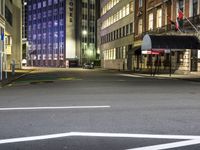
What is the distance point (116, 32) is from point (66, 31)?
46.3 meters

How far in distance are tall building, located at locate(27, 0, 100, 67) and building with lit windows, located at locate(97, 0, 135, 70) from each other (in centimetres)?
2708

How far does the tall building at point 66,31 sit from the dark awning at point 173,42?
77863 millimetres

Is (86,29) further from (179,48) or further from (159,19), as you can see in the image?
(179,48)

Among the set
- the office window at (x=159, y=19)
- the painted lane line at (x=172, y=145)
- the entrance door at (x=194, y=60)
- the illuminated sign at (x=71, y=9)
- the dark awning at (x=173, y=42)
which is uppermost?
the illuminated sign at (x=71, y=9)

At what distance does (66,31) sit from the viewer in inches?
5094

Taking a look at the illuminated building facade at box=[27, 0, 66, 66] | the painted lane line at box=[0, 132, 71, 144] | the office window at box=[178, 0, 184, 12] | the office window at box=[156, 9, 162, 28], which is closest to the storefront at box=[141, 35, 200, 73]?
the office window at box=[178, 0, 184, 12]

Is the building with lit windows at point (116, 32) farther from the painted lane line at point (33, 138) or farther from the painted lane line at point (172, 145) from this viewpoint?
the painted lane line at point (172, 145)

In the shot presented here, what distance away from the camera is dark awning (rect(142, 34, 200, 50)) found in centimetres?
4294

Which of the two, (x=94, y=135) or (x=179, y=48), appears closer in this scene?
(x=94, y=135)

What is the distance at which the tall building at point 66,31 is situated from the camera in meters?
129

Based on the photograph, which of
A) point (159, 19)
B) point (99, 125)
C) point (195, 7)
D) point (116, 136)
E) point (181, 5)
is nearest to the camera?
point (116, 136)

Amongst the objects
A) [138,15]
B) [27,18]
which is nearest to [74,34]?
[27,18]

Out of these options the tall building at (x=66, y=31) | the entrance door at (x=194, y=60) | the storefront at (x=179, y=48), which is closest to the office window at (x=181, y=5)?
the storefront at (x=179, y=48)

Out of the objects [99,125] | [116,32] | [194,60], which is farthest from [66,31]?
[99,125]
